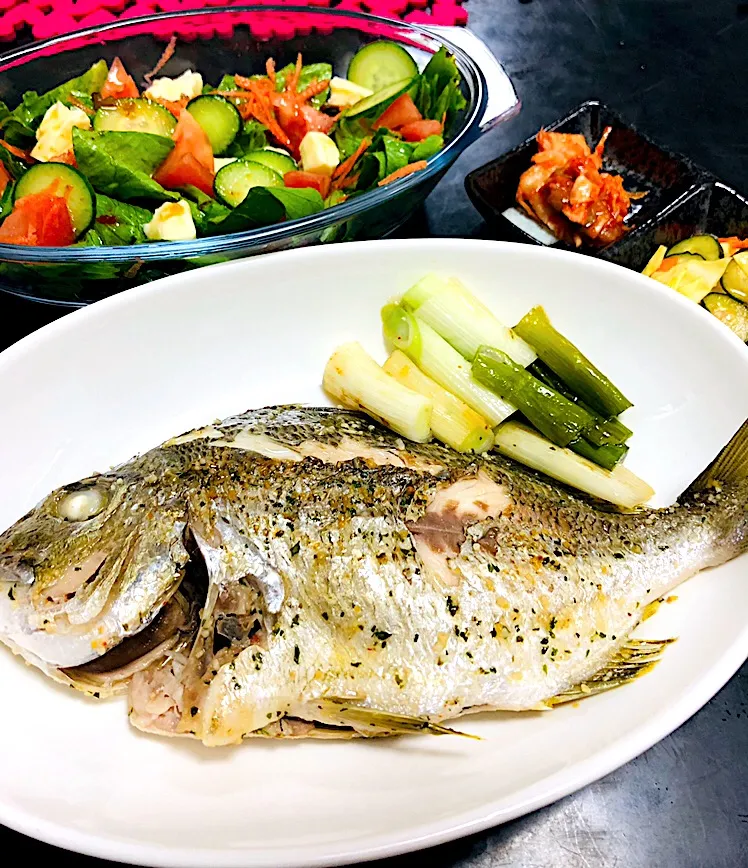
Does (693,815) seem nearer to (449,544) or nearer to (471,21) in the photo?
(449,544)

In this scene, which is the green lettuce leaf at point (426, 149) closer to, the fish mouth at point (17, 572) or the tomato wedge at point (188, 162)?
the tomato wedge at point (188, 162)

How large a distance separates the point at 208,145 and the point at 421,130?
679 mm

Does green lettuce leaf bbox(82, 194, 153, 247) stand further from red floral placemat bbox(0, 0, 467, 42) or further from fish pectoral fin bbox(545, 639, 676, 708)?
fish pectoral fin bbox(545, 639, 676, 708)

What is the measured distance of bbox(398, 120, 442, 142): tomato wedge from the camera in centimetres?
232

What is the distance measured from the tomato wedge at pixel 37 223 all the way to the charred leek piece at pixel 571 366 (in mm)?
1314

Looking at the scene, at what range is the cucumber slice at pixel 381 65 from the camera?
8.19 feet

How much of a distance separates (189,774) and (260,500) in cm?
53

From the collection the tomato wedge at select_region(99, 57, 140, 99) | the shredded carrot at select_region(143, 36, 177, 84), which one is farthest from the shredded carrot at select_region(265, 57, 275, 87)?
the tomato wedge at select_region(99, 57, 140, 99)

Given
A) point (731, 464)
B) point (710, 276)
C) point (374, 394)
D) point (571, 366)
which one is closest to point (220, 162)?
point (374, 394)

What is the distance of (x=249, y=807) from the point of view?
135 centimetres

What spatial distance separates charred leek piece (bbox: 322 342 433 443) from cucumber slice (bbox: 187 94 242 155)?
973mm

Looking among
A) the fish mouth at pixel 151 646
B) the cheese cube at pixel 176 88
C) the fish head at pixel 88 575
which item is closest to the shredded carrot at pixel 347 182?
the cheese cube at pixel 176 88

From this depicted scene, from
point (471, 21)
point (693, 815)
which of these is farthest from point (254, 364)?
point (471, 21)

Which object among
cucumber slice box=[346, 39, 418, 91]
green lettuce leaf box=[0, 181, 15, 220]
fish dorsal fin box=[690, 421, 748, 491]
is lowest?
green lettuce leaf box=[0, 181, 15, 220]
